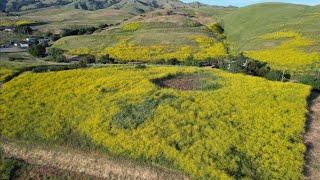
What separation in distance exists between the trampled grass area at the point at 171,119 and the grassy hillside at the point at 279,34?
30892 millimetres

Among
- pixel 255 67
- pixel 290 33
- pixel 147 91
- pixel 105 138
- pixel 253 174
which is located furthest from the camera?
pixel 290 33

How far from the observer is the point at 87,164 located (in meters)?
39.8

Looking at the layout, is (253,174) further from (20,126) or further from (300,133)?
(20,126)

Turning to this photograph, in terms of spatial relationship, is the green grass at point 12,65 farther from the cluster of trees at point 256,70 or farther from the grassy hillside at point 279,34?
the grassy hillside at point 279,34

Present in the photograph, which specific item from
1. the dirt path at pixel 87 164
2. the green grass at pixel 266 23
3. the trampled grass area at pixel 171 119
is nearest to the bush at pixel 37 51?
the trampled grass area at pixel 171 119

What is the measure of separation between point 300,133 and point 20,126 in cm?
2685

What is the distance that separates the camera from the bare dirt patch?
2224 inches

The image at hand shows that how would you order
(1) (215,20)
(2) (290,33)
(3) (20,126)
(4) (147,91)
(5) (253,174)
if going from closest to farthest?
(5) (253,174)
(3) (20,126)
(4) (147,91)
(2) (290,33)
(1) (215,20)

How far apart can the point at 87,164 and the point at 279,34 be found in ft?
282

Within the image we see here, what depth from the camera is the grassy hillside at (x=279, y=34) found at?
8762 centimetres

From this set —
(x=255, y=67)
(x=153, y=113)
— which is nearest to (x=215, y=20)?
(x=255, y=67)

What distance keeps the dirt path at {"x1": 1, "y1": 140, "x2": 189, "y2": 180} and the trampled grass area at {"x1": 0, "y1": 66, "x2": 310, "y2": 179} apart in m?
1.35

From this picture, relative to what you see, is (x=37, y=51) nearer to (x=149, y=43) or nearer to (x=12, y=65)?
(x=12, y=65)

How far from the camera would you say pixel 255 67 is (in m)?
73.4
